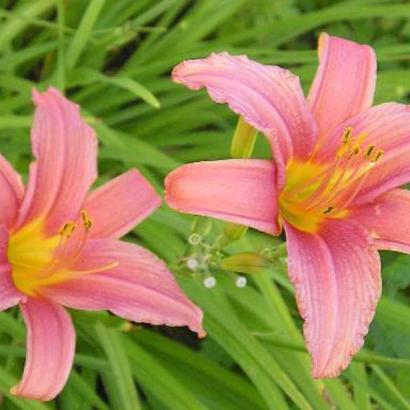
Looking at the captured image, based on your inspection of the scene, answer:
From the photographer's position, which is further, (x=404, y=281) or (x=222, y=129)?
(x=222, y=129)

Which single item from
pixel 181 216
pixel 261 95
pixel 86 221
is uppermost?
pixel 261 95

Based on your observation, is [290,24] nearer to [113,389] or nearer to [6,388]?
[113,389]

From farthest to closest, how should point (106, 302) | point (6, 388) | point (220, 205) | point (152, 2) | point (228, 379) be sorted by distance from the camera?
point (152, 2), point (228, 379), point (6, 388), point (106, 302), point (220, 205)

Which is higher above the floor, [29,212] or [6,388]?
[29,212]

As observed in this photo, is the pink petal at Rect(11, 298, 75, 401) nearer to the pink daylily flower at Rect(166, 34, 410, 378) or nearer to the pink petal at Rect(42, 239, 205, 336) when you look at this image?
the pink petal at Rect(42, 239, 205, 336)

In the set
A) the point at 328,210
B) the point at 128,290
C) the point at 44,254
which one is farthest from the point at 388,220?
the point at 44,254

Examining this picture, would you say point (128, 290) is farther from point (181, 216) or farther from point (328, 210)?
point (181, 216)

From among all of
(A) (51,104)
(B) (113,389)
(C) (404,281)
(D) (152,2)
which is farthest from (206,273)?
(D) (152,2)

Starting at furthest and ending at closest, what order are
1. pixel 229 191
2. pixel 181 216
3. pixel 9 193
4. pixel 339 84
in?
pixel 181 216, pixel 339 84, pixel 9 193, pixel 229 191
